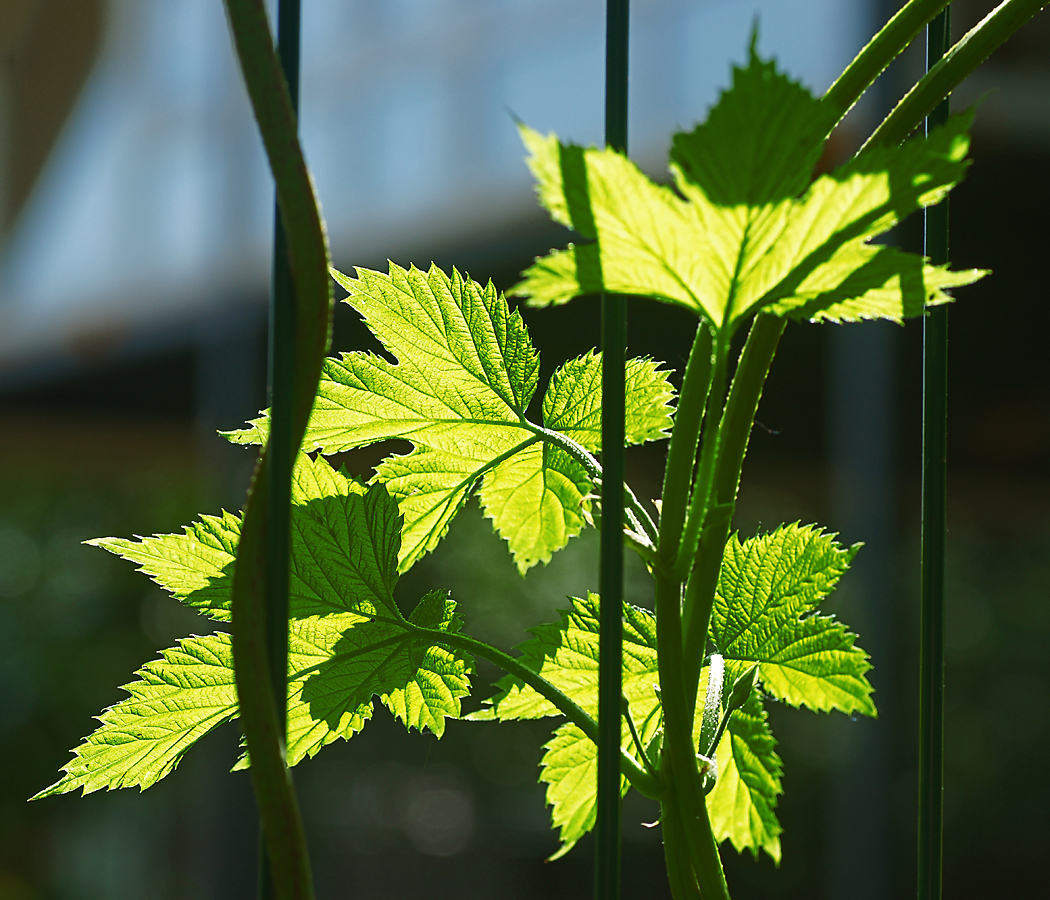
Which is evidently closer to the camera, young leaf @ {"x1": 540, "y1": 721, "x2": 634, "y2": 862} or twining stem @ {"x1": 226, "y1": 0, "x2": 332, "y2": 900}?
twining stem @ {"x1": 226, "y1": 0, "x2": 332, "y2": 900}

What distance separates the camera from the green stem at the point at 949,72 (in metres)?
0.21

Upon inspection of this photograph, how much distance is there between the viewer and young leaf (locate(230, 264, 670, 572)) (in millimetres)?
252

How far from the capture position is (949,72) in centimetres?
21

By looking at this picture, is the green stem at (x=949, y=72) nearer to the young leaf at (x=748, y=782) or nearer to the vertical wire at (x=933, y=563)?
the vertical wire at (x=933, y=563)

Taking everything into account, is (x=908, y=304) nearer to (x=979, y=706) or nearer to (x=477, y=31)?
(x=477, y=31)

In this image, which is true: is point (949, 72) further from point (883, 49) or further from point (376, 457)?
point (376, 457)

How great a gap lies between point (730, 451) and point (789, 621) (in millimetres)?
77

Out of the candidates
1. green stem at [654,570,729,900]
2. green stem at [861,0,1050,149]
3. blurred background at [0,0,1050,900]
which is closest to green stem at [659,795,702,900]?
green stem at [654,570,729,900]

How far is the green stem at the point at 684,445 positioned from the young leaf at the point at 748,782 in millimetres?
88

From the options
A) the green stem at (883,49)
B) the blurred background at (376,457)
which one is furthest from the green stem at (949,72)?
the blurred background at (376,457)


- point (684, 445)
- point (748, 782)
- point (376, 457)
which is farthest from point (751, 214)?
point (376, 457)

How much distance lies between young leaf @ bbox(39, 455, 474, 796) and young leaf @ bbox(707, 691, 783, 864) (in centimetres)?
7

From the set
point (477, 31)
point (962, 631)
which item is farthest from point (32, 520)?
point (962, 631)

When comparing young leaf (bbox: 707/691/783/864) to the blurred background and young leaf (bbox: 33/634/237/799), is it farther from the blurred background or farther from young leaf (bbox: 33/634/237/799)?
the blurred background
